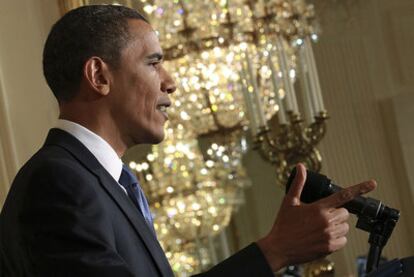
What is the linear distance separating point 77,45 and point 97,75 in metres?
0.07

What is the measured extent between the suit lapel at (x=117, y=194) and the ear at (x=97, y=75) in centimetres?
11

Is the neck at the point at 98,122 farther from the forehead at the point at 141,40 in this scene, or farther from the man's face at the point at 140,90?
the forehead at the point at 141,40

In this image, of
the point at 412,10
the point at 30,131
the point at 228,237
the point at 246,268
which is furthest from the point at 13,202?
the point at 228,237

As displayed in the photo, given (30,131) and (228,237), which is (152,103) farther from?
(228,237)

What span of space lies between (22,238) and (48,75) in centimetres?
39

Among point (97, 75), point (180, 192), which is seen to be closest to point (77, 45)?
point (97, 75)

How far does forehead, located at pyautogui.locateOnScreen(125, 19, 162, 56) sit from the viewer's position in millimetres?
1840

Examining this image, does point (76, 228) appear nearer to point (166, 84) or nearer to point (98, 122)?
point (98, 122)

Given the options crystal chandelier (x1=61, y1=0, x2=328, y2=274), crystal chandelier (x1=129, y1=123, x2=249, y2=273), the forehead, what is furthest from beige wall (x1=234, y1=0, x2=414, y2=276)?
the forehead

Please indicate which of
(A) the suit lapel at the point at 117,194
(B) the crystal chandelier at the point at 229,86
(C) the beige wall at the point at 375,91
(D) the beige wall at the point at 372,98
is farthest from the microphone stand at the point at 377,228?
(C) the beige wall at the point at 375,91

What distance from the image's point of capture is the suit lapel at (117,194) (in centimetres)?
165

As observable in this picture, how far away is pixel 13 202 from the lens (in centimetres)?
161

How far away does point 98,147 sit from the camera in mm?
1725

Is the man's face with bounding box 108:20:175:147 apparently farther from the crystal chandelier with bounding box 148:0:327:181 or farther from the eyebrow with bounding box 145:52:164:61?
the crystal chandelier with bounding box 148:0:327:181
